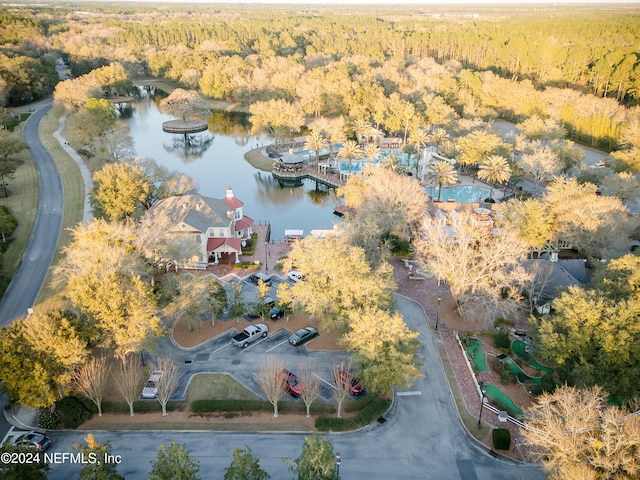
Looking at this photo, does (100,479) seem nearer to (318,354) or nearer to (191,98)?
(318,354)

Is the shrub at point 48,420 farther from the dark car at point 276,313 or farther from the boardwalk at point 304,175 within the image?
the boardwalk at point 304,175

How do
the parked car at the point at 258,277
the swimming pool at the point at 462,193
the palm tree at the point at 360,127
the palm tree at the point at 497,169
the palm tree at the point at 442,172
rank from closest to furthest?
the parked car at the point at 258,277 < the palm tree at the point at 442,172 < the palm tree at the point at 497,169 < the swimming pool at the point at 462,193 < the palm tree at the point at 360,127

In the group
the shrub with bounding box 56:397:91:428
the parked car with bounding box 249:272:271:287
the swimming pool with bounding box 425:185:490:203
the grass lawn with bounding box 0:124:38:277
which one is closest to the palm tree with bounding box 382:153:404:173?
the swimming pool with bounding box 425:185:490:203

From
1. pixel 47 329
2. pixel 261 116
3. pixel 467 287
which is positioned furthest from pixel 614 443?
pixel 261 116

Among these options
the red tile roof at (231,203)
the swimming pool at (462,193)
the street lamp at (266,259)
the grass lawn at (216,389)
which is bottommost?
the swimming pool at (462,193)

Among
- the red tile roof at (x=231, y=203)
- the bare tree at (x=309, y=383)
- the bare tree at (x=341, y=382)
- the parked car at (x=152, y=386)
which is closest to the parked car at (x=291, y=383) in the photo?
the bare tree at (x=309, y=383)

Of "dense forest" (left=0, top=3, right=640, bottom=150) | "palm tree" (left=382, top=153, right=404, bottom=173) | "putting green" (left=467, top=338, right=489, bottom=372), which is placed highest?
"dense forest" (left=0, top=3, right=640, bottom=150)

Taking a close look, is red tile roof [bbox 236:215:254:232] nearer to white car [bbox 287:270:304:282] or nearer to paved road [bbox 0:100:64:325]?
white car [bbox 287:270:304:282]
